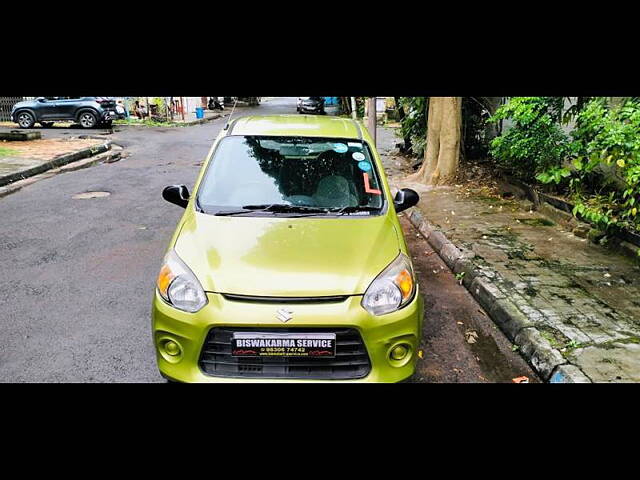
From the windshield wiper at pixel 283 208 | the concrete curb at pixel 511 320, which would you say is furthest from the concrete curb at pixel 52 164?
the concrete curb at pixel 511 320

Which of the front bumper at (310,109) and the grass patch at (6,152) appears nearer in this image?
the grass patch at (6,152)

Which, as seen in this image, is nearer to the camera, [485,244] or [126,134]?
[485,244]

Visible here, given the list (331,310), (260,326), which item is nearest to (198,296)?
(260,326)

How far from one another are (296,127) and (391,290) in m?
2.11

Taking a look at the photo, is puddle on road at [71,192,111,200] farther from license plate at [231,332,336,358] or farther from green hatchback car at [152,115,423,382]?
license plate at [231,332,336,358]

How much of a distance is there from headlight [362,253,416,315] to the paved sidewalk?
136cm

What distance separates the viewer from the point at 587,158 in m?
6.45

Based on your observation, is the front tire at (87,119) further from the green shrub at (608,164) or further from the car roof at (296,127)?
the green shrub at (608,164)

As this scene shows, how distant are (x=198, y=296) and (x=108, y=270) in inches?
117

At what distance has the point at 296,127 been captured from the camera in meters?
4.61

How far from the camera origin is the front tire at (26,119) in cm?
2009

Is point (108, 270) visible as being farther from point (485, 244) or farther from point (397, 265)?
point (485, 244)

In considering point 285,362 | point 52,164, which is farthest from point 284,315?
point 52,164

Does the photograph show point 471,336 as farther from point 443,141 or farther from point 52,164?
point 52,164
